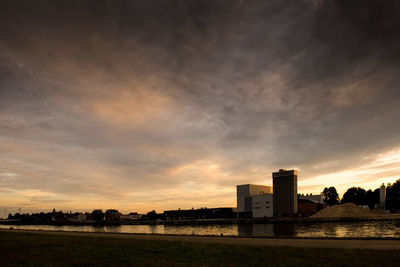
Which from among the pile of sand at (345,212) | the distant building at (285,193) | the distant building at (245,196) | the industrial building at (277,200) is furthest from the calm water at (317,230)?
the distant building at (245,196)

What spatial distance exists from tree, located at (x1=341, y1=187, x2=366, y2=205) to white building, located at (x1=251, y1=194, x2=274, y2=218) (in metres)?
57.4

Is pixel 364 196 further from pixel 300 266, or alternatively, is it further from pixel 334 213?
pixel 300 266

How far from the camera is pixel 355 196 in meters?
191

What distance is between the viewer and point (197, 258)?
Result: 16297 millimetres

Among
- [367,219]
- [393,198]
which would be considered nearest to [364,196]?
[393,198]

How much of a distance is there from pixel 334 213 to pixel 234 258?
136 meters

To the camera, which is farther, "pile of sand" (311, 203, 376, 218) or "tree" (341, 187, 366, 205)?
"tree" (341, 187, 366, 205)

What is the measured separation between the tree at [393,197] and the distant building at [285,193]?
53.9m

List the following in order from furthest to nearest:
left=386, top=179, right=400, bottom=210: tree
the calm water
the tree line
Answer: the tree line
left=386, top=179, right=400, bottom=210: tree
the calm water

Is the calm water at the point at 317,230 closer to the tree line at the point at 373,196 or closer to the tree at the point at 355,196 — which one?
the tree line at the point at 373,196

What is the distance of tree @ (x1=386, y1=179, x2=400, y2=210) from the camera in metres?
164

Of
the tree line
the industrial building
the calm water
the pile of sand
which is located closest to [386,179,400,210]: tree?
the tree line

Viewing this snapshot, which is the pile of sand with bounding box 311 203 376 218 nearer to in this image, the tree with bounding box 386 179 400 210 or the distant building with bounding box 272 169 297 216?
the distant building with bounding box 272 169 297 216

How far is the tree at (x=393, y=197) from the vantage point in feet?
538
